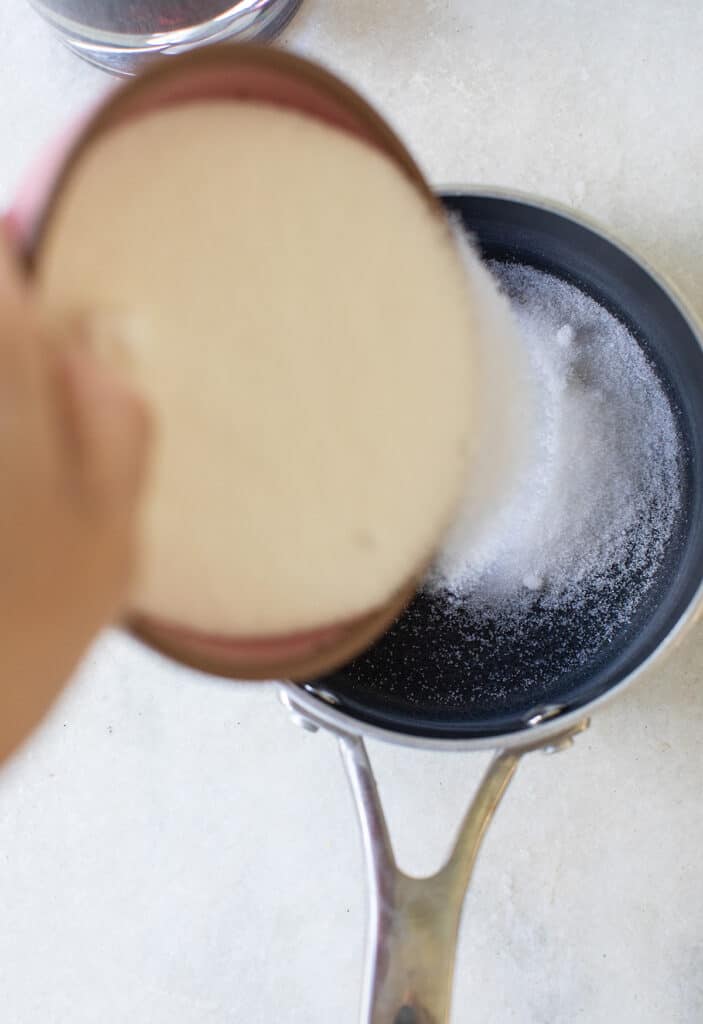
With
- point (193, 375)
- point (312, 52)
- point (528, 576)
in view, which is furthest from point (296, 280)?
point (312, 52)

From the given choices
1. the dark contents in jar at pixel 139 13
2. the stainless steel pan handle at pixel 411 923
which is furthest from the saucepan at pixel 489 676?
the dark contents in jar at pixel 139 13

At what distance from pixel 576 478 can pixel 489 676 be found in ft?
0.35

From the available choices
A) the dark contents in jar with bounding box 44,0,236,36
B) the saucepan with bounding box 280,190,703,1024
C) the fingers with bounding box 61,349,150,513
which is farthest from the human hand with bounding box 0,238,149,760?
the dark contents in jar with bounding box 44,0,236,36

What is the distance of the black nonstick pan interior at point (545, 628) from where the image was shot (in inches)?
18.0

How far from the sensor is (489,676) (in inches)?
19.4

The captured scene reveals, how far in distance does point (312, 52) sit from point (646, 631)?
1.24 feet

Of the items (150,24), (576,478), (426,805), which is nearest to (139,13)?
(150,24)

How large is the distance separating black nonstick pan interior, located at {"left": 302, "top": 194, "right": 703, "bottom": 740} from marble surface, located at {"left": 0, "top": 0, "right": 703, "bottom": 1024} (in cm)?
6

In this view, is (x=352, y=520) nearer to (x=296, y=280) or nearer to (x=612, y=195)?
(x=296, y=280)

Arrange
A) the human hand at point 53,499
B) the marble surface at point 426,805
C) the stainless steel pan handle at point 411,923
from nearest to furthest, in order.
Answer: the human hand at point 53,499 < the stainless steel pan handle at point 411,923 < the marble surface at point 426,805

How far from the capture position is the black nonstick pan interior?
18.0 inches

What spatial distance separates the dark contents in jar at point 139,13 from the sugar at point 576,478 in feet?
0.70

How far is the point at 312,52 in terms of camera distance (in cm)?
58

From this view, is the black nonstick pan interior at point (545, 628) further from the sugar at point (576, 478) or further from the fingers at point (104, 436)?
the fingers at point (104, 436)
